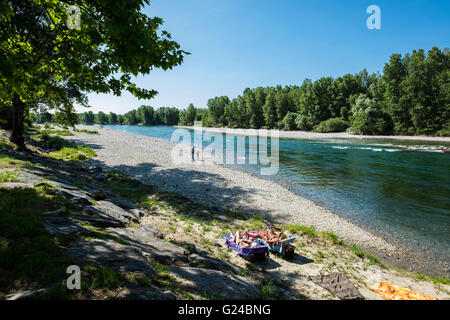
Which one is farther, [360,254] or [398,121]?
[398,121]

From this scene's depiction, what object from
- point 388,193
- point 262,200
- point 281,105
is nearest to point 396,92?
point 281,105

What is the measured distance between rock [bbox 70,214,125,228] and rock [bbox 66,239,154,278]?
1.95 metres

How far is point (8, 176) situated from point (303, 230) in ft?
48.5

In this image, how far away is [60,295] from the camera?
347 cm

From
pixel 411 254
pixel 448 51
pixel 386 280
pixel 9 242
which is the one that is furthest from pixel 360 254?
pixel 448 51

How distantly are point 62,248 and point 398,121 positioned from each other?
105077 mm

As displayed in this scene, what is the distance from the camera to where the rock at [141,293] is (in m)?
3.95

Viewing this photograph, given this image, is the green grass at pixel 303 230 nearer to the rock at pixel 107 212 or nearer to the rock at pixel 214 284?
the rock at pixel 214 284

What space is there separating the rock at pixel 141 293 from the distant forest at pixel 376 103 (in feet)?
315

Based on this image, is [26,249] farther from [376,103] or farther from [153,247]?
[376,103]

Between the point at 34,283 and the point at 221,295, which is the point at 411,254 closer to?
the point at 221,295

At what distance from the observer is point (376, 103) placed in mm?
85625

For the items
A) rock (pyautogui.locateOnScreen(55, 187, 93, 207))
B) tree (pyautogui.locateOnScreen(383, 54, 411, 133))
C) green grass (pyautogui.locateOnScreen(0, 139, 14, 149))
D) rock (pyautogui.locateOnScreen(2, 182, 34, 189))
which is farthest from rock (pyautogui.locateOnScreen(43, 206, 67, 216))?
tree (pyautogui.locateOnScreen(383, 54, 411, 133))

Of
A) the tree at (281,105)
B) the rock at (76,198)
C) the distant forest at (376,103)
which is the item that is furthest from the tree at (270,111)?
the rock at (76,198)
